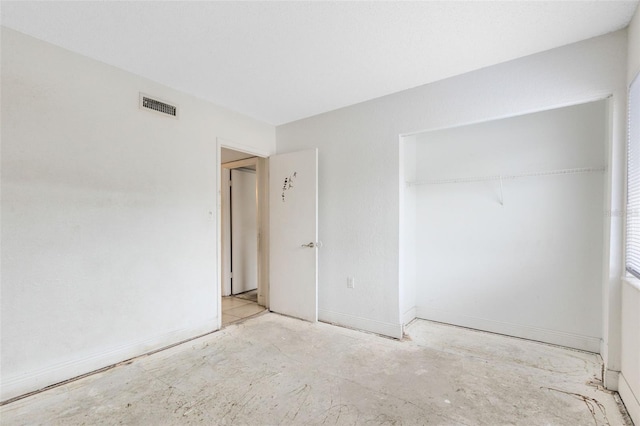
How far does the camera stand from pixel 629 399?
1845mm

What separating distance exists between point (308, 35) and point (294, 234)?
7.41 feet

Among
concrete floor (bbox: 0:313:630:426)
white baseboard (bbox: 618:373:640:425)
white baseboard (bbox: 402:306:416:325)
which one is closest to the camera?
white baseboard (bbox: 618:373:640:425)

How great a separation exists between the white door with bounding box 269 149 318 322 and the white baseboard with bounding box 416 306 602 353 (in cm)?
144

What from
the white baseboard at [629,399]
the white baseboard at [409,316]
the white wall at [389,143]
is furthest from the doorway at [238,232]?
the white baseboard at [629,399]

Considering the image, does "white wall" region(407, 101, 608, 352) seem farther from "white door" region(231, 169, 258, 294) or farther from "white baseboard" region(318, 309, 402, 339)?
"white door" region(231, 169, 258, 294)

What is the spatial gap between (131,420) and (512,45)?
3715mm

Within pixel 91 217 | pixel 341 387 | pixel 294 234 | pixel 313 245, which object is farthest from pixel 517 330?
pixel 91 217

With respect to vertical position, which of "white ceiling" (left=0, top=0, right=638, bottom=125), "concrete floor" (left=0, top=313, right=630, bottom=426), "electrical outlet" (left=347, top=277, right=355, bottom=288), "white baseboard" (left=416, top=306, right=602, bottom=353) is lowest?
"concrete floor" (left=0, top=313, right=630, bottom=426)

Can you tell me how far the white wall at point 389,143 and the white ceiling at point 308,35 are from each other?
16cm

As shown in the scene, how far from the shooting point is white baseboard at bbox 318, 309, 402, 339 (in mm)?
3104

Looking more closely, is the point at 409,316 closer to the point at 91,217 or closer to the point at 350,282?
the point at 350,282

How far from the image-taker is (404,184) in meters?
3.29

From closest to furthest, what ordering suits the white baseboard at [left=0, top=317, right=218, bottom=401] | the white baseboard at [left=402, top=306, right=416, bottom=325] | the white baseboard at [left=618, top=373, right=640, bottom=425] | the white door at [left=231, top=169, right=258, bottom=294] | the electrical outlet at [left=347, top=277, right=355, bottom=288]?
the white baseboard at [left=618, top=373, right=640, bottom=425]
the white baseboard at [left=0, top=317, right=218, bottom=401]
the white baseboard at [left=402, top=306, right=416, bottom=325]
the electrical outlet at [left=347, top=277, right=355, bottom=288]
the white door at [left=231, top=169, right=258, bottom=294]

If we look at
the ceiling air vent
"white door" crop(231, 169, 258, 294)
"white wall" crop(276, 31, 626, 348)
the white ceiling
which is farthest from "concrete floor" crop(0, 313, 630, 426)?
the white ceiling
